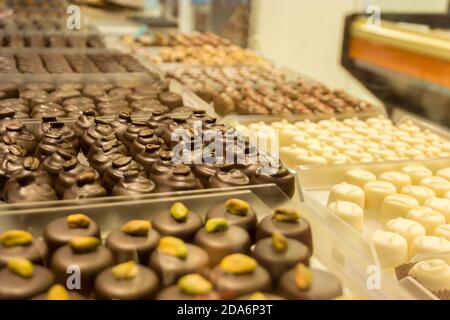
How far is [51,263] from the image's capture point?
110 cm

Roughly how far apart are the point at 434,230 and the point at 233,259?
88 centimetres

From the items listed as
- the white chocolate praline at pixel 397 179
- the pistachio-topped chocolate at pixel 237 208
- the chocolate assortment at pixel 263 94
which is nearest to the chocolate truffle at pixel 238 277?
the pistachio-topped chocolate at pixel 237 208

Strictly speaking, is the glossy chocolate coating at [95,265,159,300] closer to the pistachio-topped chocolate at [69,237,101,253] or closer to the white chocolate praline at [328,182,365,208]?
the pistachio-topped chocolate at [69,237,101,253]

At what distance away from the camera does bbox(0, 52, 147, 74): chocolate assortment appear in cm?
290

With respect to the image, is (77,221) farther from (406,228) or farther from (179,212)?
(406,228)

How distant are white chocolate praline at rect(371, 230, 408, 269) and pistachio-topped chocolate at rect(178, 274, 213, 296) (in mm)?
721

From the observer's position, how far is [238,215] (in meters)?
1.28

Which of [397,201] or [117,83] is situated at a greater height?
[117,83]

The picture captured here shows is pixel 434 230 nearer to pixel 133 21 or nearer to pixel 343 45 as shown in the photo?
pixel 343 45

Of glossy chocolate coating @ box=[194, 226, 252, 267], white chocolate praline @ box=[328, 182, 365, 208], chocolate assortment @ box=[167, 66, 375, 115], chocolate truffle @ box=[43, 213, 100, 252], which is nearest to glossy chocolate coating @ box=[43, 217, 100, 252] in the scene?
chocolate truffle @ box=[43, 213, 100, 252]

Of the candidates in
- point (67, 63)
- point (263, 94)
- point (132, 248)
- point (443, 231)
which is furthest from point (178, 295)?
point (67, 63)

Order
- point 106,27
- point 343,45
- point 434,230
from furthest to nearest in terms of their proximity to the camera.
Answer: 1. point 106,27
2. point 343,45
3. point 434,230

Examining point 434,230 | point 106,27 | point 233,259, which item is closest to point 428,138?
point 434,230

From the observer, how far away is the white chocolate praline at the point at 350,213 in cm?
170
